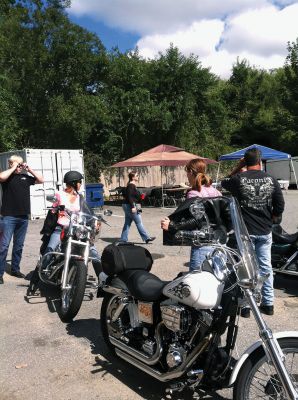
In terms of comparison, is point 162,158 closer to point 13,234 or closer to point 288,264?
point 13,234

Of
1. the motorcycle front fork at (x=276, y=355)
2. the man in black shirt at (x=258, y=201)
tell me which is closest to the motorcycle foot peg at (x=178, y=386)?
the motorcycle front fork at (x=276, y=355)

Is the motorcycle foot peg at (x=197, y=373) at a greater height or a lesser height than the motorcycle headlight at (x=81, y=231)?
lesser

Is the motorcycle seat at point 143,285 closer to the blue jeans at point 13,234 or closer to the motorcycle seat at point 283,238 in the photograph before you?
the motorcycle seat at point 283,238

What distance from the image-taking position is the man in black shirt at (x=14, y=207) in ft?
21.4

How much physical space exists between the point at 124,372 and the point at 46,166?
39.5ft

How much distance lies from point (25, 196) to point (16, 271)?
47.1 inches

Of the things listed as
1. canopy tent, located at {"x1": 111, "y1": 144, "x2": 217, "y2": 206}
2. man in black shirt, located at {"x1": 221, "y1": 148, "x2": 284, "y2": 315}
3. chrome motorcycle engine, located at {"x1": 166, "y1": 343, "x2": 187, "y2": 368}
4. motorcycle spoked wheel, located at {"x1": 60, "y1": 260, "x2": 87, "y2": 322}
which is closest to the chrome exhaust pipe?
chrome motorcycle engine, located at {"x1": 166, "y1": 343, "x2": 187, "y2": 368}

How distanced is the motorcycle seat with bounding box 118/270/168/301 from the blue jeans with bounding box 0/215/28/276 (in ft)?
11.2

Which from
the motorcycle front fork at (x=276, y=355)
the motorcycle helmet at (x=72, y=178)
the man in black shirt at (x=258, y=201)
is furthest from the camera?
the motorcycle helmet at (x=72, y=178)

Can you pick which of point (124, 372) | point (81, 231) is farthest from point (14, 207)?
point (124, 372)

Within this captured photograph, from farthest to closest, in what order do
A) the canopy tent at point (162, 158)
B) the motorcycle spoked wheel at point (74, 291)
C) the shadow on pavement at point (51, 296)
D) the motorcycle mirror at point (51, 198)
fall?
1. the canopy tent at point (162, 158)
2. the shadow on pavement at point (51, 296)
3. the motorcycle mirror at point (51, 198)
4. the motorcycle spoked wheel at point (74, 291)

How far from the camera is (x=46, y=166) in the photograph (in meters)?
15.0

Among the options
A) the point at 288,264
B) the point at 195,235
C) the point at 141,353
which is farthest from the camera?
the point at 288,264

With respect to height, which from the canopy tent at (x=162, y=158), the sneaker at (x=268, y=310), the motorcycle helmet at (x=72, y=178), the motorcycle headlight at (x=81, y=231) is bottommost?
the sneaker at (x=268, y=310)
